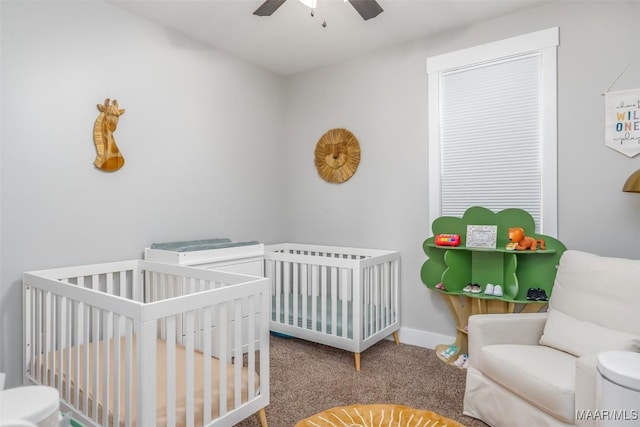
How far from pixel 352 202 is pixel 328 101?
→ 0.99 metres

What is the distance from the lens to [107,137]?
246cm

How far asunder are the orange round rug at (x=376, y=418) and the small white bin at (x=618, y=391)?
29.6 inches

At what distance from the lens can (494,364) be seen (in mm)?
1891

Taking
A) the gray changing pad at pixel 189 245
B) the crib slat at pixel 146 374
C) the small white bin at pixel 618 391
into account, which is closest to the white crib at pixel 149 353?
the crib slat at pixel 146 374

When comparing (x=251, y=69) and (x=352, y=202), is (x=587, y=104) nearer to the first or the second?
(x=352, y=202)

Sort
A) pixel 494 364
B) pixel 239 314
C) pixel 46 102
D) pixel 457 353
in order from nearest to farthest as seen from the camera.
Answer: pixel 239 314 → pixel 494 364 → pixel 46 102 → pixel 457 353

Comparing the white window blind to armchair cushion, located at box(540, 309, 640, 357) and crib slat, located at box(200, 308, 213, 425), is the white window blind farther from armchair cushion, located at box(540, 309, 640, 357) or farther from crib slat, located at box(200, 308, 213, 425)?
crib slat, located at box(200, 308, 213, 425)

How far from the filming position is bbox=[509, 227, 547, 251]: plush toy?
2.47 meters

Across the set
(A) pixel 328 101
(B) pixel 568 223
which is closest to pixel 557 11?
(B) pixel 568 223

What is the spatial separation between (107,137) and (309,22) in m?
1.60

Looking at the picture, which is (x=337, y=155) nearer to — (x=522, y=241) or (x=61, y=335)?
(x=522, y=241)

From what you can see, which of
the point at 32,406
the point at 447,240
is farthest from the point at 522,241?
the point at 32,406

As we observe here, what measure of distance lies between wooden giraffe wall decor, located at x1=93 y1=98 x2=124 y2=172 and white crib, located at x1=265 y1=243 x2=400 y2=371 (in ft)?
4.39

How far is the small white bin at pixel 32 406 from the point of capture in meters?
0.88
